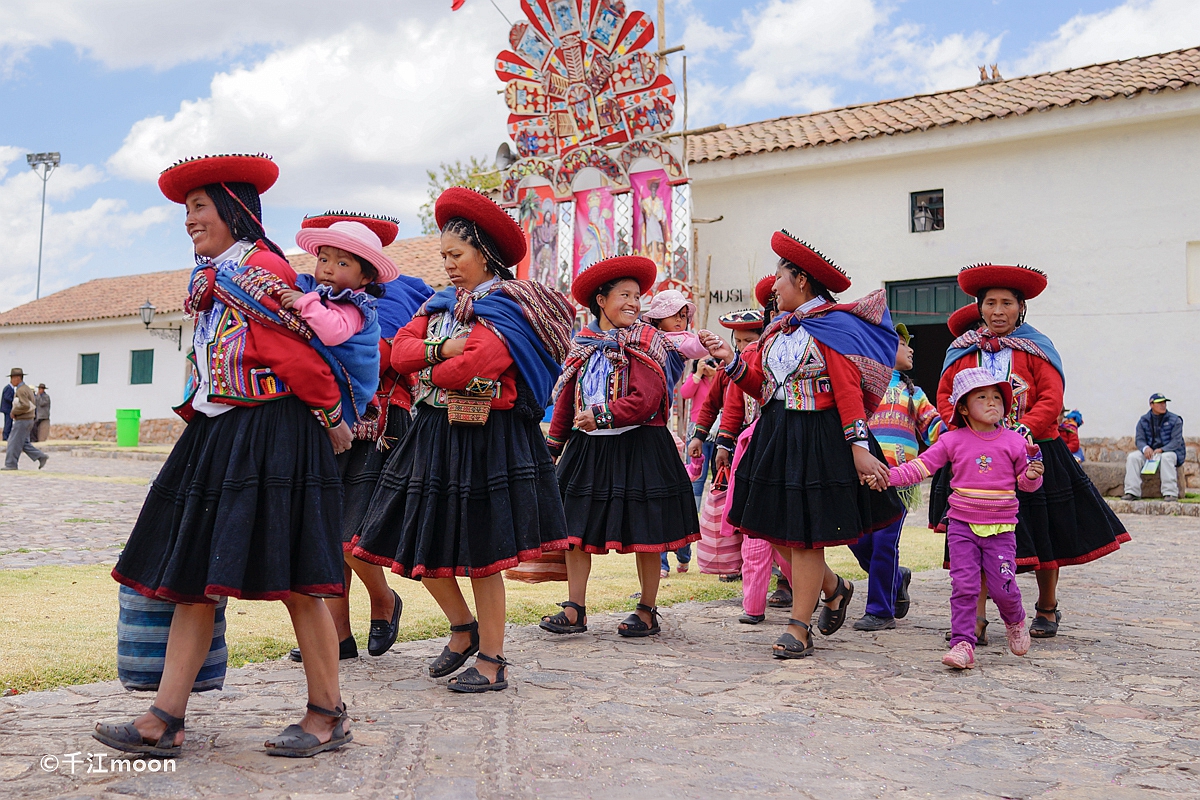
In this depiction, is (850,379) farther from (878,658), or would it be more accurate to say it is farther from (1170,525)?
(1170,525)

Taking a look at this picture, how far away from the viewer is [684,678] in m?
4.51

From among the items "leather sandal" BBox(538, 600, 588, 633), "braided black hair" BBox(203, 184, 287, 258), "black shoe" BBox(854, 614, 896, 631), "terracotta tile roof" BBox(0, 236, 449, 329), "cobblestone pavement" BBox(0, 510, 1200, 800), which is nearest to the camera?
"cobblestone pavement" BBox(0, 510, 1200, 800)

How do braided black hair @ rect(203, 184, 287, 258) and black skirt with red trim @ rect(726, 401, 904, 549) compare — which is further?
black skirt with red trim @ rect(726, 401, 904, 549)

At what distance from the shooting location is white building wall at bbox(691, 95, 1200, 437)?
15.4 meters

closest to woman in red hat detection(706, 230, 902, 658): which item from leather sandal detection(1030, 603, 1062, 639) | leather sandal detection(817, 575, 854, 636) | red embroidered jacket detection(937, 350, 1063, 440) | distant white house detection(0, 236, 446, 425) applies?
leather sandal detection(817, 575, 854, 636)

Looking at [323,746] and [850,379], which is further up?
[850,379]

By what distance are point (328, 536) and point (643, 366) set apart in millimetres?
2553

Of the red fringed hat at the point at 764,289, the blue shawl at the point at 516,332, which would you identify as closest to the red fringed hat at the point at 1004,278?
the red fringed hat at the point at 764,289

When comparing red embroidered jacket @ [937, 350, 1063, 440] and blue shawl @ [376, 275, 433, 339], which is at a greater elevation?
blue shawl @ [376, 275, 433, 339]

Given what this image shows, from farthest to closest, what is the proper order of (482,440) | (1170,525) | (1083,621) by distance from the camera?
(1170,525) → (1083,621) → (482,440)

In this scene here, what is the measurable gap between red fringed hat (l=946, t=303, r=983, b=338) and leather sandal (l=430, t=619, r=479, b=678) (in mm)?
3393

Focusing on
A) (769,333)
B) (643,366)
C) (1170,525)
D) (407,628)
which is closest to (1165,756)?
(769,333)

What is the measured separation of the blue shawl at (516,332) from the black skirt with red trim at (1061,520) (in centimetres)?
249

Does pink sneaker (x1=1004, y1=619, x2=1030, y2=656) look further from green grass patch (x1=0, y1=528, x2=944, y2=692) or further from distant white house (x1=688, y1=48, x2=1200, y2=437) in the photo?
distant white house (x1=688, y1=48, x2=1200, y2=437)
